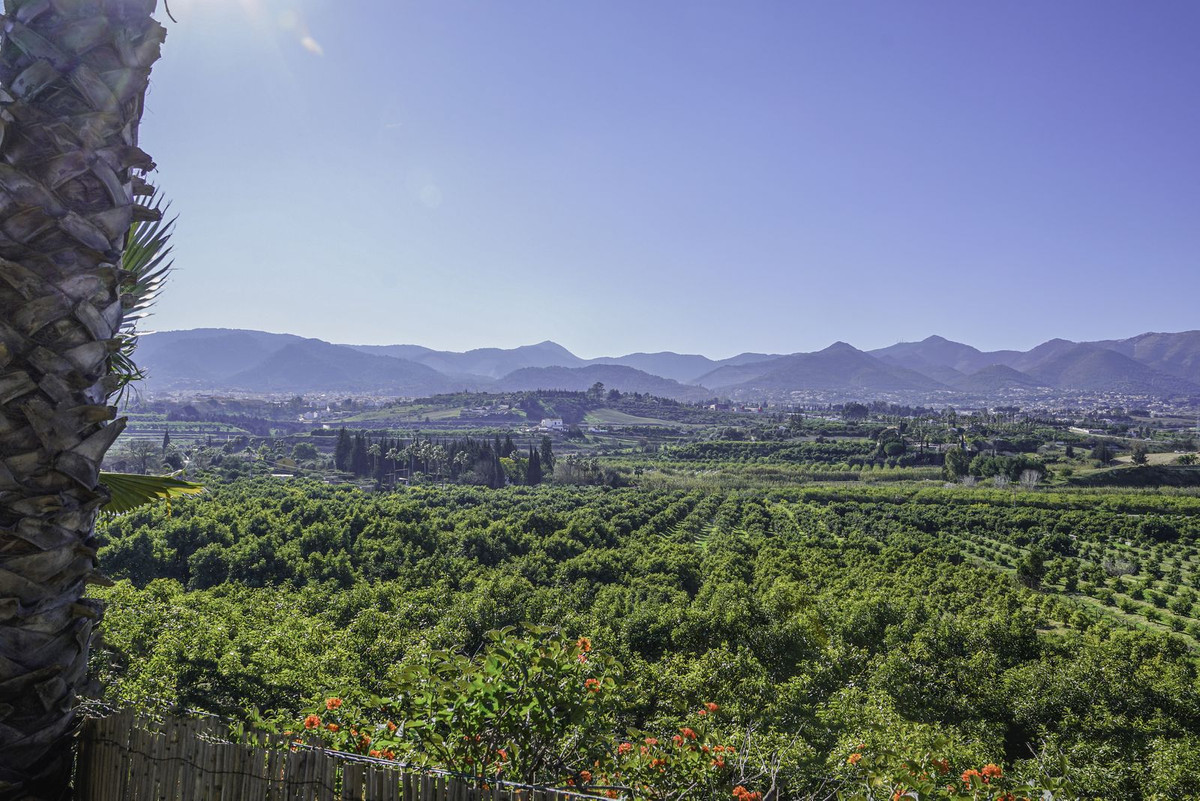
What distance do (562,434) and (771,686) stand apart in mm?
101379

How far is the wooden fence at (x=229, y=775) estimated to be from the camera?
2.60 metres

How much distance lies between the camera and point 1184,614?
2761cm

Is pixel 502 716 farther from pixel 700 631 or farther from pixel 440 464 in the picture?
pixel 440 464

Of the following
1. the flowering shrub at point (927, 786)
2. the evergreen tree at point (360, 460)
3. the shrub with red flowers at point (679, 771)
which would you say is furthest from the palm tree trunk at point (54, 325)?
the evergreen tree at point (360, 460)

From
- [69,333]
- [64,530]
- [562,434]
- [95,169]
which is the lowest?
[562,434]

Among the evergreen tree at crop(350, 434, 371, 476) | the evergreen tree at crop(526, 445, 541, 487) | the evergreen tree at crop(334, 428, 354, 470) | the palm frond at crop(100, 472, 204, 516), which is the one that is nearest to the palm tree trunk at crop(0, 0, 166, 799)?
the palm frond at crop(100, 472, 204, 516)

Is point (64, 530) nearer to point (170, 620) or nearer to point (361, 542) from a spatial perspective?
point (170, 620)

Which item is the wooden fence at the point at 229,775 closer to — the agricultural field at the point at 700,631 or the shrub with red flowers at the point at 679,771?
the agricultural field at the point at 700,631

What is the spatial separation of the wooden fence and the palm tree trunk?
398 mm

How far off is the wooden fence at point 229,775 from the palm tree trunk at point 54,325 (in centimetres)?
40

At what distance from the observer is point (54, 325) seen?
2.04m

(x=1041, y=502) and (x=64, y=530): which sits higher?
(x=64, y=530)

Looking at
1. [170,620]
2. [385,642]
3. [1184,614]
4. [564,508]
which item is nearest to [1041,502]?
[1184,614]

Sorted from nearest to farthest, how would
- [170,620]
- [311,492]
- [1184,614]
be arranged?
[170,620] → [1184,614] → [311,492]
